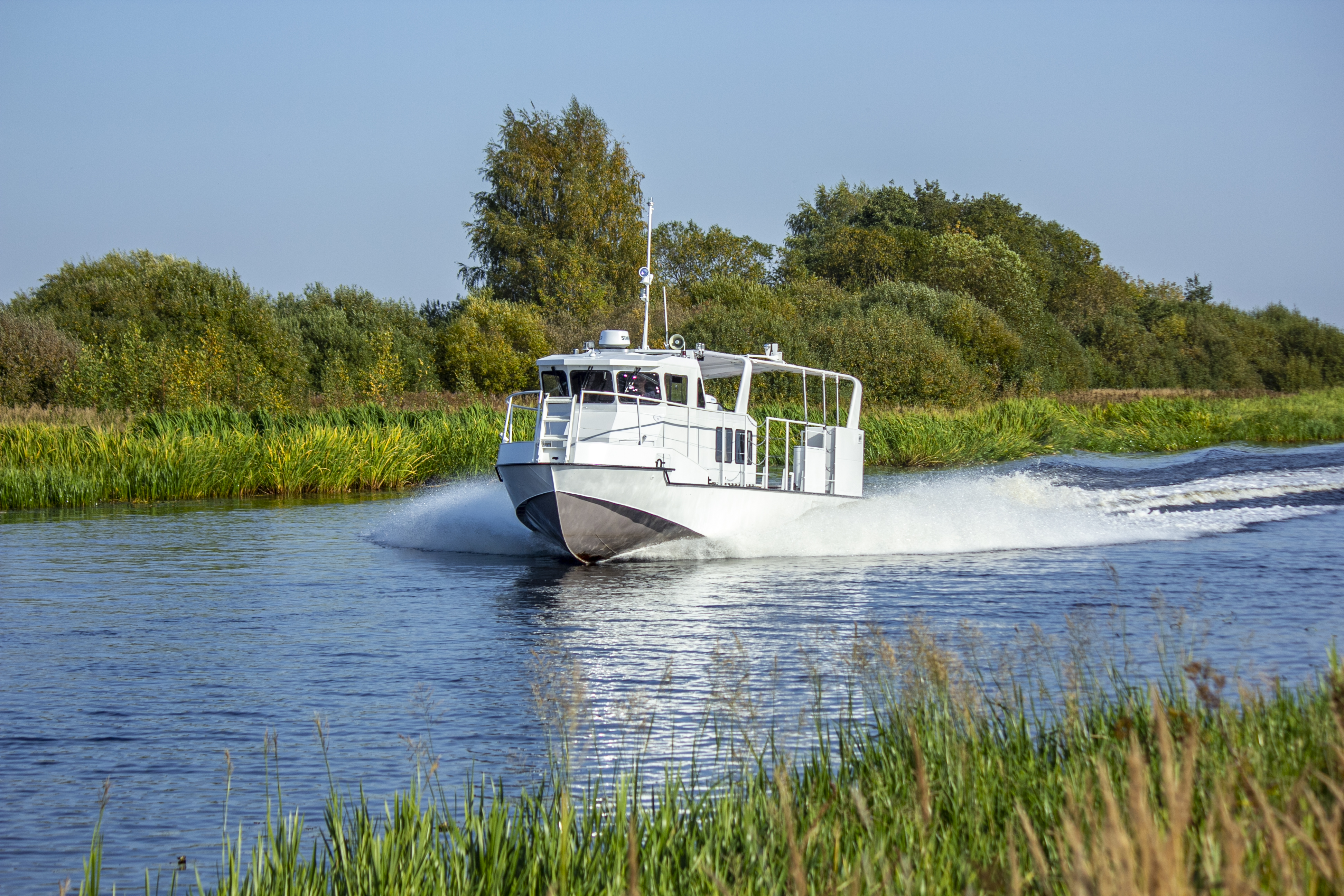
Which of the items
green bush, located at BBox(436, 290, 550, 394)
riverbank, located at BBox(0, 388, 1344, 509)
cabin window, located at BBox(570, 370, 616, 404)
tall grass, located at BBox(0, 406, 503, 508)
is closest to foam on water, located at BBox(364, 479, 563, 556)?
cabin window, located at BBox(570, 370, 616, 404)

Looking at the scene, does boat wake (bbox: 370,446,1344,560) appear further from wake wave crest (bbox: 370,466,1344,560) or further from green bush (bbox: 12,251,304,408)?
green bush (bbox: 12,251,304,408)

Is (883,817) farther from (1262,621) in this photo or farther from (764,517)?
(764,517)

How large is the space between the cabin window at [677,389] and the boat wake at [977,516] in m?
2.35

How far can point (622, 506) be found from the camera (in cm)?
1797

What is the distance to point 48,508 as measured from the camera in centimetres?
2717

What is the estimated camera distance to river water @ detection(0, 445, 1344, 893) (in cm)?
795

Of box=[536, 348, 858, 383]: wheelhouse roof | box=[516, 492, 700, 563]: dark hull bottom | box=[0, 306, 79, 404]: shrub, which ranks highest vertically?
box=[0, 306, 79, 404]: shrub

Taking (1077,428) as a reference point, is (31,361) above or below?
above

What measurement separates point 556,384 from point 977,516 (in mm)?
8379

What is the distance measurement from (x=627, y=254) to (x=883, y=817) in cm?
7281

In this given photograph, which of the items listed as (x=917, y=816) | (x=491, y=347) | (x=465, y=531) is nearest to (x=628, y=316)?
(x=491, y=347)

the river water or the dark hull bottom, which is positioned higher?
the dark hull bottom

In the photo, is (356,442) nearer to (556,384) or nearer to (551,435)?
(556,384)

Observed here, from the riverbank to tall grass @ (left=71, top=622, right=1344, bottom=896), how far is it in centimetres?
2445
